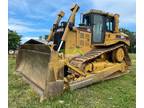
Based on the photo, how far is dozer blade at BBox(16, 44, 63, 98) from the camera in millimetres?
4776

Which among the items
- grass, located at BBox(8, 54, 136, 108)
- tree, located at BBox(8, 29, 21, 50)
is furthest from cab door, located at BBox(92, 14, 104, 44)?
tree, located at BBox(8, 29, 21, 50)

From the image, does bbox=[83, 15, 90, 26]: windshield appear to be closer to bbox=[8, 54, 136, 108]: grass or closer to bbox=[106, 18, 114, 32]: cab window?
bbox=[106, 18, 114, 32]: cab window

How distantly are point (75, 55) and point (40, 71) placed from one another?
1585 millimetres

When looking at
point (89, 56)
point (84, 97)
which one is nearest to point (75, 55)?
point (89, 56)

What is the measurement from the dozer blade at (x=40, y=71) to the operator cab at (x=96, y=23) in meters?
2.02

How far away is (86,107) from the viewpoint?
4469mm

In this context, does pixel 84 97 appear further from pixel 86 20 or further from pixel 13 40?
pixel 13 40

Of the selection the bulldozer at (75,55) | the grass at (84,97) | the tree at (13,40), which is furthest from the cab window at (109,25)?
the tree at (13,40)

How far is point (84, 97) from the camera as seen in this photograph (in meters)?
5.07

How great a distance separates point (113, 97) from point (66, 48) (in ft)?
6.89

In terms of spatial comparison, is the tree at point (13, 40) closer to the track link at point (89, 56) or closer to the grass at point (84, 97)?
the track link at point (89, 56)
